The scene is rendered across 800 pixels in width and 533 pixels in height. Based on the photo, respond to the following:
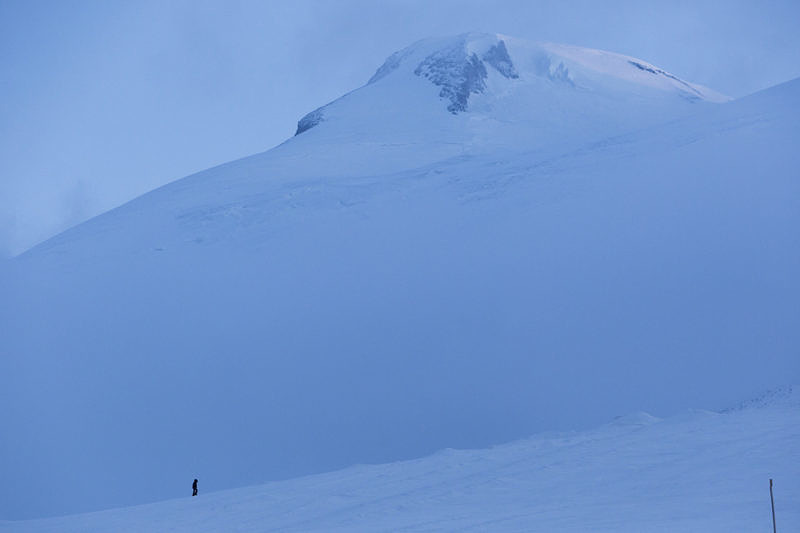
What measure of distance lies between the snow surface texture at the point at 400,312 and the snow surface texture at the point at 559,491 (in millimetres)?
4364

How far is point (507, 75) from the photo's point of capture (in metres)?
87.4

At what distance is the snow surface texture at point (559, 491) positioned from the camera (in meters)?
12.6

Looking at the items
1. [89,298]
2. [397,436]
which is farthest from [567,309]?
[89,298]

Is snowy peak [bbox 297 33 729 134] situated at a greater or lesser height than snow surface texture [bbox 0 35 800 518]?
greater

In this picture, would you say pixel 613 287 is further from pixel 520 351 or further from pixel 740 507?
pixel 740 507

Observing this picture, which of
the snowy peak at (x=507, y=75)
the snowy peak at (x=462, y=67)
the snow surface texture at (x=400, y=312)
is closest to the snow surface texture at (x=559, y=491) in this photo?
the snow surface texture at (x=400, y=312)

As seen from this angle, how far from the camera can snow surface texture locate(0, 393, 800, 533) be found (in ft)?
41.3

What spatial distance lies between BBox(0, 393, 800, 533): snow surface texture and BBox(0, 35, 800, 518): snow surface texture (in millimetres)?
4364

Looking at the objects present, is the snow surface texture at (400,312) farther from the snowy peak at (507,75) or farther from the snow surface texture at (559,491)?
the snowy peak at (507,75)

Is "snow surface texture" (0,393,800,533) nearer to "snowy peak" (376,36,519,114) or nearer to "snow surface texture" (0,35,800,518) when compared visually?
"snow surface texture" (0,35,800,518)

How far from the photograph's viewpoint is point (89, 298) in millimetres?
35500

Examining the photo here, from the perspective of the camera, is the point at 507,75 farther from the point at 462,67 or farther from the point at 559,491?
the point at 559,491

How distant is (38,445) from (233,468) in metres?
6.94

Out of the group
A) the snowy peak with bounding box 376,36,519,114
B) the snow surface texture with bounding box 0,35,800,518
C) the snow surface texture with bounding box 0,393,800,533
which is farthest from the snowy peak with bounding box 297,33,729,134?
the snow surface texture with bounding box 0,393,800,533
